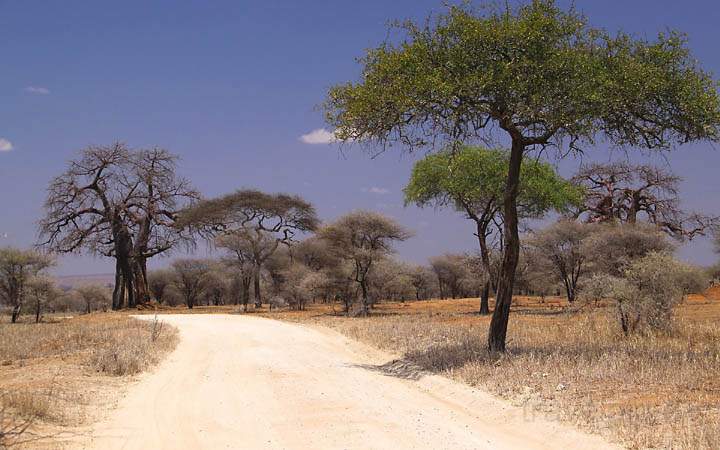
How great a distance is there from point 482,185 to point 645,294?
14819 millimetres

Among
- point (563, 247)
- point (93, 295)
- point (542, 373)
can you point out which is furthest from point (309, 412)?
point (93, 295)

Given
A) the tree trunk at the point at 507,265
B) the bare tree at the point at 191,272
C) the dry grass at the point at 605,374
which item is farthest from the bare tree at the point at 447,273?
the tree trunk at the point at 507,265

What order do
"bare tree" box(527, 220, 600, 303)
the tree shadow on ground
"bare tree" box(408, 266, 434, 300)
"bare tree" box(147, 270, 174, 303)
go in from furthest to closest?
"bare tree" box(408, 266, 434, 300), "bare tree" box(147, 270, 174, 303), "bare tree" box(527, 220, 600, 303), the tree shadow on ground

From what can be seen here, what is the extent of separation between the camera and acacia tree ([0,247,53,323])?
40.7 meters

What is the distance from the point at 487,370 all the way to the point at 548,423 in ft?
11.3

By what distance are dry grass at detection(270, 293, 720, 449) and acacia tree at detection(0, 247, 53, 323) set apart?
31.6 meters

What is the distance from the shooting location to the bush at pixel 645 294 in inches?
688

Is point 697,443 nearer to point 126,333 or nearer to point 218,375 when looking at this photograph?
point 218,375

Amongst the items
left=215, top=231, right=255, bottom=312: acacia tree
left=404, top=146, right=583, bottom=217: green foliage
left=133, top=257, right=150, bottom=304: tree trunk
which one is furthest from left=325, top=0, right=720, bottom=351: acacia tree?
left=133, top=257, right=150, bottom=304: tree trunk

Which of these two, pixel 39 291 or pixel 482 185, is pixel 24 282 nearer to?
pixel 39 291

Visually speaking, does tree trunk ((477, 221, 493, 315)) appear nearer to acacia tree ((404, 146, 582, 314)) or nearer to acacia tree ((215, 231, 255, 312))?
acacia tree ((404, 146, 582, 314))

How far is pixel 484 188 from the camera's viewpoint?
32.3 m

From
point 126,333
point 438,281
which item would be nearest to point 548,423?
point 126,333

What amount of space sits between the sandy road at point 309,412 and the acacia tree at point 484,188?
60.7 ft
